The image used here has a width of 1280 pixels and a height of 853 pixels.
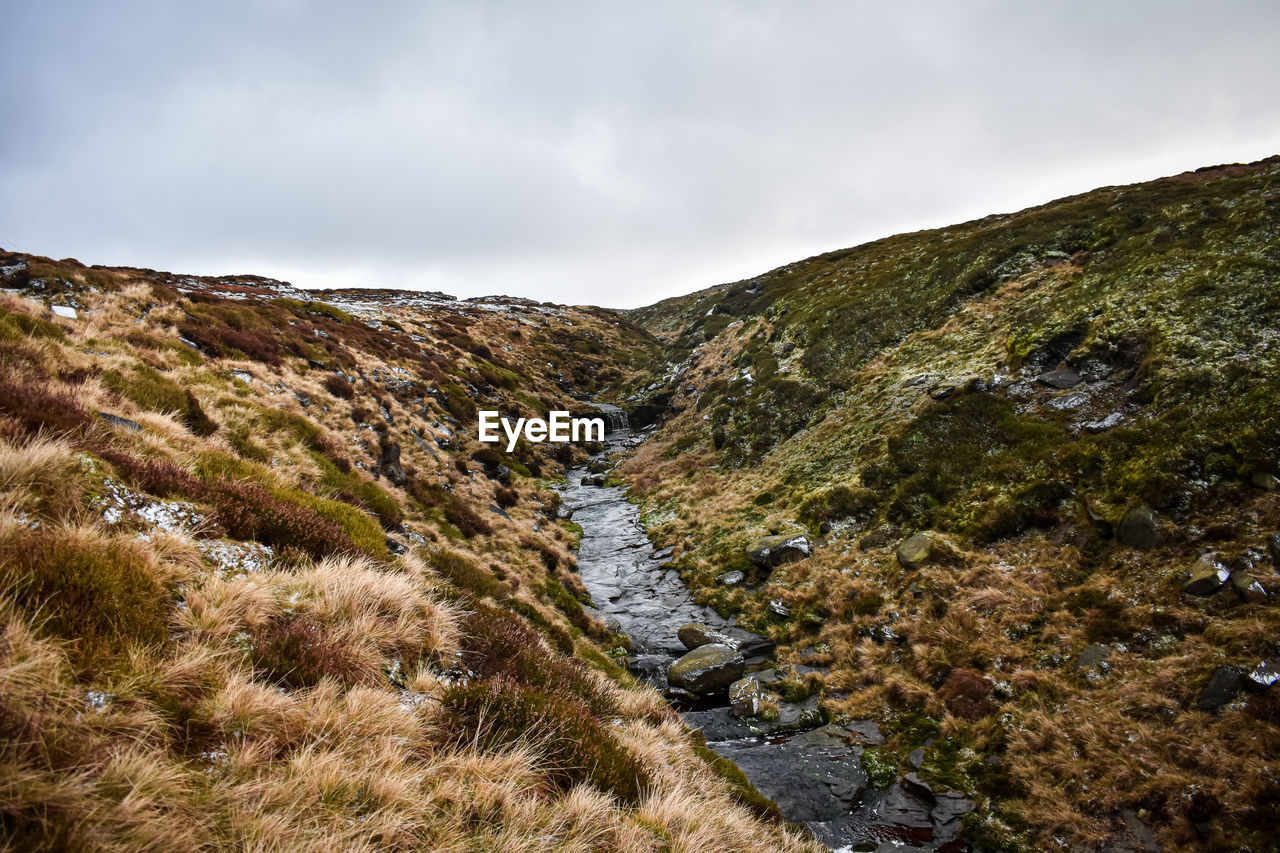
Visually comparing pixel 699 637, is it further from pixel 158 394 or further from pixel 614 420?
pixel 614 420

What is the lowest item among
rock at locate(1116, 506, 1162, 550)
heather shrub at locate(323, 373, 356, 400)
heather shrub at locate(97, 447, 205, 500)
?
rock at locate(1116, 506, 1162, 550)

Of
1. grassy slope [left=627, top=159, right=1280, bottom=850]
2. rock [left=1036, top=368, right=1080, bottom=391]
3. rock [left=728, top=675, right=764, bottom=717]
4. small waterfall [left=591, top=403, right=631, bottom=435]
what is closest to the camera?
grassy slope [left=627, top=159, right=1280, bottom=850]

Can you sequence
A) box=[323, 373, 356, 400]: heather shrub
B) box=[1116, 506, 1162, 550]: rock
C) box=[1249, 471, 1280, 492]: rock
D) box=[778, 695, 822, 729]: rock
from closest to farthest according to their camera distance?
1. box=[1249, 471, 1280, 492]: rock
2. box=[1116, 506, 1162, 550]: rock
3. box=[778, 695, 822, 729]: rock
4. box=[323, 373, 356, 400]: heather shrub

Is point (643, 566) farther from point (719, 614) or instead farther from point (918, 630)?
point (918, 630)

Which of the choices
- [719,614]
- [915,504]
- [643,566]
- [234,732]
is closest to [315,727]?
[234,732]

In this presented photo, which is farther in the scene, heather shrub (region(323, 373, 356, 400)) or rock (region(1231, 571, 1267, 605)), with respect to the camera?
heather shrub (region(323, 373, 356, 400))

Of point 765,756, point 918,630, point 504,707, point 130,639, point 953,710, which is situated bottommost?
point 765,756

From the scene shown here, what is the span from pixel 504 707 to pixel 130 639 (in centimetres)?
A: 307

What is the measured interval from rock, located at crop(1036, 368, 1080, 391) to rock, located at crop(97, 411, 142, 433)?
23.5m

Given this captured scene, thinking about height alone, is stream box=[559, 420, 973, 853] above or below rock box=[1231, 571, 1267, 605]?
below

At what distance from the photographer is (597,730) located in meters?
6.06

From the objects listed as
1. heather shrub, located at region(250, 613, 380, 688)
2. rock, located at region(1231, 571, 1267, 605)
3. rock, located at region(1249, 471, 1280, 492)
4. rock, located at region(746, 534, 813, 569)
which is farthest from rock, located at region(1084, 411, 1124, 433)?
heather shrub, located at region(250, 613, 380, 688)

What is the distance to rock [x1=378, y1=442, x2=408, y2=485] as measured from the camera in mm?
16719

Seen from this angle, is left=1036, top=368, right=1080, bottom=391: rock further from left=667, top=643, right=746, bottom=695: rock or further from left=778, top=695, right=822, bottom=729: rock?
left=667, top=643, right=746, bottom=695: rock
